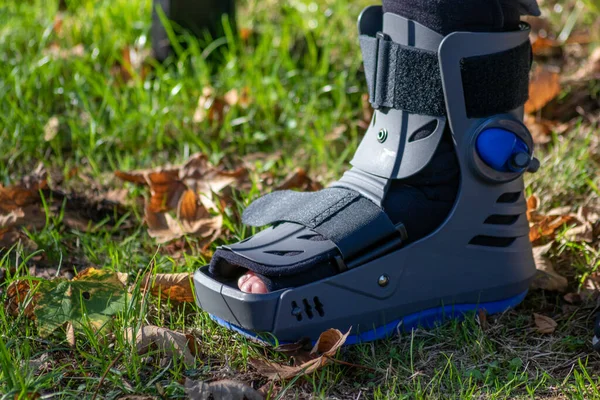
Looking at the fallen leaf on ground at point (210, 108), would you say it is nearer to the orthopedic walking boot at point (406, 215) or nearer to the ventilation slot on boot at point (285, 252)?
the orthopedic walking boot at point (406, 215)

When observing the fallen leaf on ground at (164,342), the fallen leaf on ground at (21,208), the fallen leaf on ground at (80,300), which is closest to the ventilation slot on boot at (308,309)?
the fallen leaf on ground at (164,342)

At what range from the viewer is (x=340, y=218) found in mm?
1765

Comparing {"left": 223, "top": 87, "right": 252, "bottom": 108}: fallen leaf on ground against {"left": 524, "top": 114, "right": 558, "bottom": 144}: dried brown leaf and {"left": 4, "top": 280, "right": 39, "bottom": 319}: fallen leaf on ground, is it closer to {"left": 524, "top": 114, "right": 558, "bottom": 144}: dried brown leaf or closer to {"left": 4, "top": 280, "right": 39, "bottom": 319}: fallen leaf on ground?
{"left": 524, "top": 114, "right": 558, "bottom": 144}: dried brown leaf

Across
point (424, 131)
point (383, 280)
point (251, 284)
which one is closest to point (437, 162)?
point (424, 131)

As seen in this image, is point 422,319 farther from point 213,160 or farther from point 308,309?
point 213,160

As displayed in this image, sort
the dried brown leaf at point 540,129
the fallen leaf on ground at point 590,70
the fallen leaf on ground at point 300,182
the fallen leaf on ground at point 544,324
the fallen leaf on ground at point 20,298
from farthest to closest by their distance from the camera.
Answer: the fallen leaf on ground at point 590,70 → the dried brown leaf at point 540,129 → the fallen leaf on ground at point 300,182 → the fallen leaf on ground at point 544,324 → the fallen leaf on ground at point 20,298

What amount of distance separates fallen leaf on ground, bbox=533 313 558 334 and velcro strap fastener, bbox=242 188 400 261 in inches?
16.5

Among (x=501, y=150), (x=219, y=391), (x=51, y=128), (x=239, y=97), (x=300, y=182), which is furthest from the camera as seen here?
(x=239, y=97)

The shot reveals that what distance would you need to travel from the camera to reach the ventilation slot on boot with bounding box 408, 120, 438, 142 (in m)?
1.80

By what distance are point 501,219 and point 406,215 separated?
0.81ft

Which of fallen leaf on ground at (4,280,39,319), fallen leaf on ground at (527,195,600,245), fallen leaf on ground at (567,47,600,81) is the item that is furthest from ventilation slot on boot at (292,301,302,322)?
fallen leaf on ground at (567,47,600,81)

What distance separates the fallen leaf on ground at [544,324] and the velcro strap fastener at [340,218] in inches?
16.5

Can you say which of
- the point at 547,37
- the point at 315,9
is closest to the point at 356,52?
the point at 315,9

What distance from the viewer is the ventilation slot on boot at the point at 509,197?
6.17 feet
